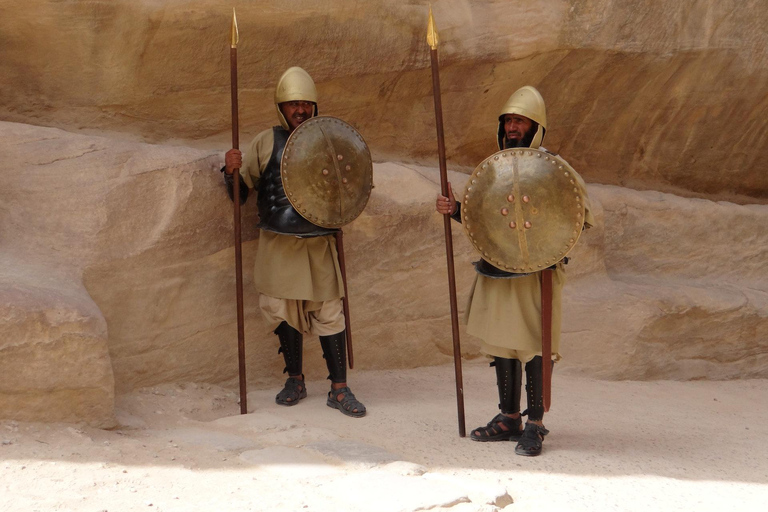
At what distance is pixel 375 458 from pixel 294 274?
3.80 ft

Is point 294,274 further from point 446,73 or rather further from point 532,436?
point 446,73

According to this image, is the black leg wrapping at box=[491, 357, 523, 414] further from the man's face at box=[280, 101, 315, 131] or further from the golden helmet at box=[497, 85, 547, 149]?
the man's face at box=[280, 101, 315, 131]

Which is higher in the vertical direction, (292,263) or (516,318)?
(292,263)

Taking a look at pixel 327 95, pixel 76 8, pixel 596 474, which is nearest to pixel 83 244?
pixel 76 8

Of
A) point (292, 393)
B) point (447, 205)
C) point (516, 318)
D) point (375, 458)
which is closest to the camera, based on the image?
point (375, 458)

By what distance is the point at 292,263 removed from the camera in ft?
14.7

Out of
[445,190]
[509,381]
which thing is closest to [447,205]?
[445,190]

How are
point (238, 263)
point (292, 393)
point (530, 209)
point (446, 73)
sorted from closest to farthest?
point (530, 209), point (238, 263), point (292, 393), point (446, 73)

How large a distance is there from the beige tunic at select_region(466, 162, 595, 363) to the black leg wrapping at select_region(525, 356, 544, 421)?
0.17 feet

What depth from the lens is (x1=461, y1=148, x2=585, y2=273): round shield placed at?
3777 mm

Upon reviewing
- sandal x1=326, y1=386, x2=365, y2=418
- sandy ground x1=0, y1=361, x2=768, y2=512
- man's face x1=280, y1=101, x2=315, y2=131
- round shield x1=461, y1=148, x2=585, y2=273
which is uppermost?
man's face x1=280, y1=101, x2=315, y2=131

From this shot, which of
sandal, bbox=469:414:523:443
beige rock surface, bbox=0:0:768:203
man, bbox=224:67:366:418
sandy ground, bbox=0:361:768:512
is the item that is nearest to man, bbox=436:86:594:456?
sandal, bbox=469:414:523:443

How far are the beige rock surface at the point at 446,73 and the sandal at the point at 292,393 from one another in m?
1.57

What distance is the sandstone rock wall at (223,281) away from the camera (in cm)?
381
